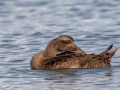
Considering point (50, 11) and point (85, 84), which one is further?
point (50, 11)

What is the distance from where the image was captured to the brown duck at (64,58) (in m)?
17.1

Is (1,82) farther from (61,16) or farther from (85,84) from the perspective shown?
(61,16)

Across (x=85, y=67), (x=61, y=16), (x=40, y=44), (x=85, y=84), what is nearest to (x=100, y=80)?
(x=85, y=84)

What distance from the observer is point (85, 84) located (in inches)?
595

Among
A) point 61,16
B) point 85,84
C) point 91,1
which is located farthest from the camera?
point 91,1

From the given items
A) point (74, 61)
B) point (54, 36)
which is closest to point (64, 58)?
point (74, 61)

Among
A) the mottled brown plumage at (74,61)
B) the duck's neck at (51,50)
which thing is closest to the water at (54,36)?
the mottled brown plumage at (74,61)

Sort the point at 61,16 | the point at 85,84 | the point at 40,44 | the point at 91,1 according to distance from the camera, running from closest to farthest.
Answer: the point at 85,84, the point at 40,44, the point at 61,16, the point at 91,1

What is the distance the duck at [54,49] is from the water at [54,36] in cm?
32

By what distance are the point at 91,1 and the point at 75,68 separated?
11588mm

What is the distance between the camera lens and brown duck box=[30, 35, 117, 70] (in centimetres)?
1712

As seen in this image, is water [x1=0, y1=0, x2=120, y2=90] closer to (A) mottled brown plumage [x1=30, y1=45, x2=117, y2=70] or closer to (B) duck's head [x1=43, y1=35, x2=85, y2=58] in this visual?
(A) mottled brown plumage [x1=30, y1=45, x2=117, y2=70]

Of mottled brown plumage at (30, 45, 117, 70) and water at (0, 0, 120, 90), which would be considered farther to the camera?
mottled brown plumage at (30, 45, 117, 70)

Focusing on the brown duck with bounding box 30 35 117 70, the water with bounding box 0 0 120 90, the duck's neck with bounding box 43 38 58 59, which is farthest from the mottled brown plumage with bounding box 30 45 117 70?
the water with bounding box 0 0 120 90
